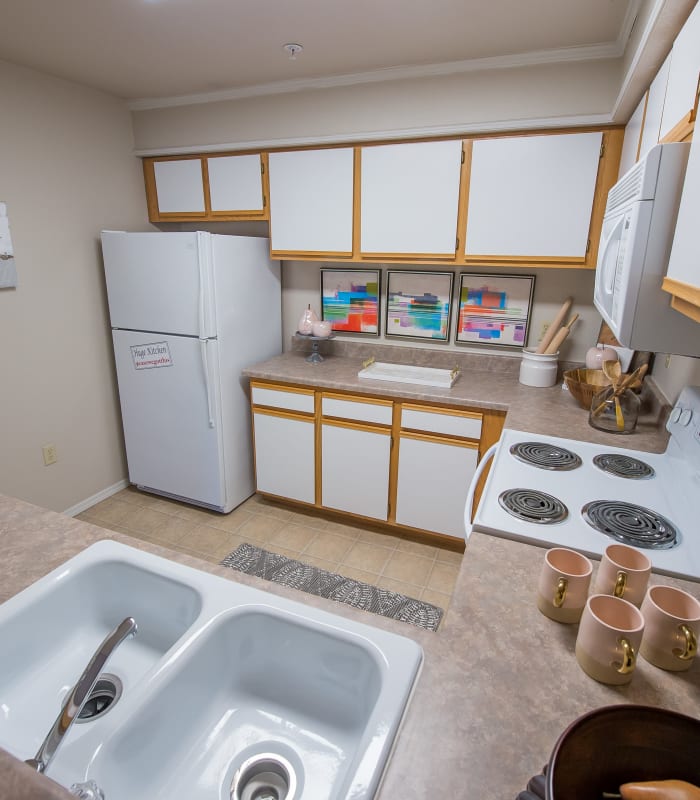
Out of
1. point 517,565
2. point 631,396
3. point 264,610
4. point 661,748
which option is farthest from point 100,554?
point 631,396

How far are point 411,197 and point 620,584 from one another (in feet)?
7.11

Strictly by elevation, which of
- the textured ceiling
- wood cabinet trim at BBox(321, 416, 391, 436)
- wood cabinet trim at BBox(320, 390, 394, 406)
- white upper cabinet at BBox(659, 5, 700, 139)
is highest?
the textured ceiling

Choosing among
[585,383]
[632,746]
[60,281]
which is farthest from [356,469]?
[632,746]

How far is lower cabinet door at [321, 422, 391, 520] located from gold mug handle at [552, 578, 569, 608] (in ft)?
5.75

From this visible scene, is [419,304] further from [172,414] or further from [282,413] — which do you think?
[172,414]

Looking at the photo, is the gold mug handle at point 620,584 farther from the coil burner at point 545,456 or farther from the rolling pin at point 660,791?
the coil burner at point 545,456

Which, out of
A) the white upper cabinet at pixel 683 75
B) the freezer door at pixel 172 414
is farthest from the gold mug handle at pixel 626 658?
the freezer door at pixel 172 414

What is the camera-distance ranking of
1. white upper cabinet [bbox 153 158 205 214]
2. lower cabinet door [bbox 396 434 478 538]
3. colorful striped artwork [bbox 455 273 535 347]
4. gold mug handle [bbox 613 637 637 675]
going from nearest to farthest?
gold mug handle [bbox 613 637 637 675], lower cabinet door [bbox 396 434 478 538], colorful striped artwork [bbox 455 273 535 347], white upper cabinet [bbox 153 158 205 214]

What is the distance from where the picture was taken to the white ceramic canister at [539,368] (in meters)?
2.52

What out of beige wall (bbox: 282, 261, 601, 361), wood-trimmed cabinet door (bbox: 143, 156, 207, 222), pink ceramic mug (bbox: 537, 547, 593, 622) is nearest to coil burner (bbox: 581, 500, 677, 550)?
pink ceramic mug (bbox: 537, 547, 593, 622)

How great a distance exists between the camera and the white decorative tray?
2640 millimetres

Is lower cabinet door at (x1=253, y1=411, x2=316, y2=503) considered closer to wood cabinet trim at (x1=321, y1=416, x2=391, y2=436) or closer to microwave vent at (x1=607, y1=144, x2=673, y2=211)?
wood cabinet trim at (x1=321, y1=416, x2=391, y2=436)

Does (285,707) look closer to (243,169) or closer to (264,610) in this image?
(264,610)

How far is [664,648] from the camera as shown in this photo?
2.56 feet
